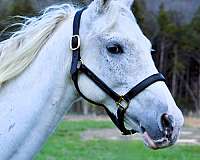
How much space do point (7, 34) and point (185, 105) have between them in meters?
22.9

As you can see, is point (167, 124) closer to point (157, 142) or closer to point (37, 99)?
point (157, 142)

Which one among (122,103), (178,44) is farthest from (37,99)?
(178,44)

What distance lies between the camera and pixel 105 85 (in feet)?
10.7

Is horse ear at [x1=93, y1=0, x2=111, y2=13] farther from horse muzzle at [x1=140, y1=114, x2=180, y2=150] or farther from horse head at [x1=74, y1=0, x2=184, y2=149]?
horse muzzle at [x1=140, y1=114, x2=180, y2=150]

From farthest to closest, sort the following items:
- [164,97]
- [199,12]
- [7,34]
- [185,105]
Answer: [199,12]
[185,105]
[7,34]
[164,97]

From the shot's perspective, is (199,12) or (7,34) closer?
(7,34)

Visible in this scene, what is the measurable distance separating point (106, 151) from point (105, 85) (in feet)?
25.1

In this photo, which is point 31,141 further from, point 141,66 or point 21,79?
point 141,66

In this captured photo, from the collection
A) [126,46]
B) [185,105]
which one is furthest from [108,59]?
[185,105]

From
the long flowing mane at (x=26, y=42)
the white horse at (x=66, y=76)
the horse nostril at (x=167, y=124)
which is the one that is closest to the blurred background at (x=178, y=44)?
the long flowing mane at (x=26, y=42)

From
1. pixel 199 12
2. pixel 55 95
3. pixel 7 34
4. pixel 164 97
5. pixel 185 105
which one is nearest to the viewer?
pixel 164 97

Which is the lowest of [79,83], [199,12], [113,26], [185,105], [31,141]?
[185,105]

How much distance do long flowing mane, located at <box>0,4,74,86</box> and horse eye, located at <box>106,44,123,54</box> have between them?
0.38 metres

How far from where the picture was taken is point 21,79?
3316 mm
